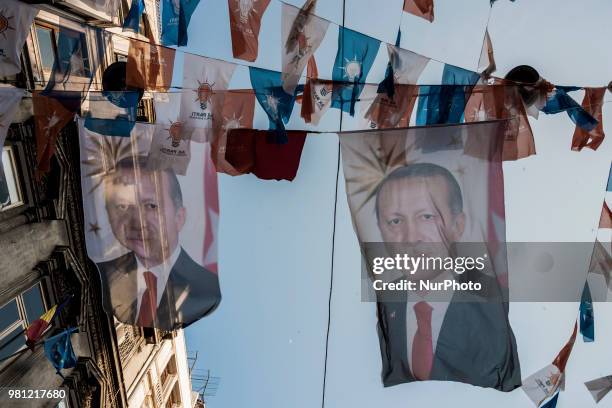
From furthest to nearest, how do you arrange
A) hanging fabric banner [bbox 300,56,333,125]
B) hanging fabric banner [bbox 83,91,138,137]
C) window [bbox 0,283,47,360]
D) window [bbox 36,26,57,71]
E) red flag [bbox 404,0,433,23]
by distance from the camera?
window [bbox 36,26,57,71] → red flag [bbox 404,0,433,23] → hanging fabric banner [bbox 300,56,333,125] → window [bbox 0,283,47,360] → hanging fabric banner [bbox 83,91,138,137]

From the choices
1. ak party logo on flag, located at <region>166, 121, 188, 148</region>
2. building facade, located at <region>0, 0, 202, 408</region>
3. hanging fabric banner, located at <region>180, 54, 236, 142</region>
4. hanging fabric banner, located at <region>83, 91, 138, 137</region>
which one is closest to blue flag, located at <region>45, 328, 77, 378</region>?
building facade, located at <region>0, 0, 202, 408</region>

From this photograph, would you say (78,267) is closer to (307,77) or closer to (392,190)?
(307,77)

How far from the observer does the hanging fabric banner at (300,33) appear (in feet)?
28.9

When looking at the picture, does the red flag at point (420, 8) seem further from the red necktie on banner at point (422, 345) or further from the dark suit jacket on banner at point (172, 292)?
the dark suit jacket on banner at point (172, 292)

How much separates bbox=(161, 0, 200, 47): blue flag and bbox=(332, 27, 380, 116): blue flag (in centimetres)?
351

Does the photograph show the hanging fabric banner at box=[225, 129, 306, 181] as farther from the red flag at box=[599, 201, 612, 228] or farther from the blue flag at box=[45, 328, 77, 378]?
the red flag at box=[599, 201, 612, 228]

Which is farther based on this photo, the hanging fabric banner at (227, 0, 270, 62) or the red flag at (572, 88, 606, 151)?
the red flag at (572, 88, 606, 151)

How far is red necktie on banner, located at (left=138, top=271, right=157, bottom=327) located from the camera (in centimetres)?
984

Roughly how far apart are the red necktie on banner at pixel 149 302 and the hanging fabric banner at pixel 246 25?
5.56 meters

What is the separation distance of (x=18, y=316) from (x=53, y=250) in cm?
A: 179

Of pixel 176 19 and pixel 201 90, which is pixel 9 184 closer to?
pixel 201 90

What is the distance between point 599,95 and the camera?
9.62 metres

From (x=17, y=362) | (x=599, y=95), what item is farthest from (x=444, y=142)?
(x=17, y=362)

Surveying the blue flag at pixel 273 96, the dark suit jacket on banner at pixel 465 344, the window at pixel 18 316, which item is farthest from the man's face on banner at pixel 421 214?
the window at pixel 18 316
